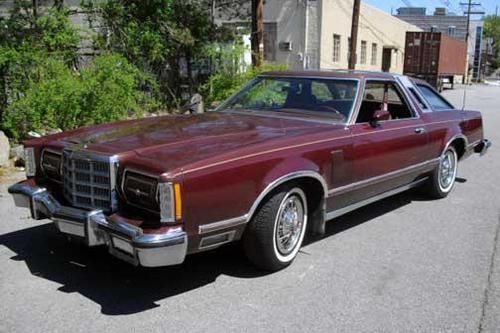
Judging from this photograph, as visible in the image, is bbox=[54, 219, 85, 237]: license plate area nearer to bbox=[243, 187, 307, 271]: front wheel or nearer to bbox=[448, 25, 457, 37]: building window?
bbox=[243, 187, 307, 271]: front wheel

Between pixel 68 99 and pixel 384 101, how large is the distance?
517 cm

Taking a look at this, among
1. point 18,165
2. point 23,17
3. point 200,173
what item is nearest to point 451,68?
point 23,17

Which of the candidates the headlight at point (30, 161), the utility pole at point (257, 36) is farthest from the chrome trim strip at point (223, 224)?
the utility pole at point (257, 36)

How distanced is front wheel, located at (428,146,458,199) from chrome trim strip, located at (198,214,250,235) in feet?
11.9

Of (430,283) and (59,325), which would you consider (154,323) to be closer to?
(59,325)

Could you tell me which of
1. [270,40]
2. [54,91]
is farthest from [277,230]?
[270,40]

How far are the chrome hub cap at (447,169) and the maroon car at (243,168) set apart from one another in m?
0.67

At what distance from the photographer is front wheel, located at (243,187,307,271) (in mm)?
4312

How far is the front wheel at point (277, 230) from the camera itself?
14.1 ft

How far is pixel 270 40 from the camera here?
86.7 ft

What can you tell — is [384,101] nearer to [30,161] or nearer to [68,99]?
[30,161]

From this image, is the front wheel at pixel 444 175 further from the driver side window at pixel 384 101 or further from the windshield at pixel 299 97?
the windshield at pixel 299 97

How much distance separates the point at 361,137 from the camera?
5.29 m

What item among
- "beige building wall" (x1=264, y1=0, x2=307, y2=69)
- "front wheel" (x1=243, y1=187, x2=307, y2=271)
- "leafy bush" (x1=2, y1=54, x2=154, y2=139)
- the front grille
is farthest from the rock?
"beige building wall" (x1=264, y1=0, x2=307, y2=69)
